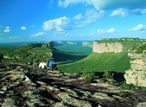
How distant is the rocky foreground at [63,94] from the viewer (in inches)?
1273

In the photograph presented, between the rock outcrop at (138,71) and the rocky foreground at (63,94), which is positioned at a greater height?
the rocky foreground at (63,94)

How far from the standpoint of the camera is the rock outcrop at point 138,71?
17738cm

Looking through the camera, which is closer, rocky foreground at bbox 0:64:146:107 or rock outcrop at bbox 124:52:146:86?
rocky foreground at bbox 0:64:146:107

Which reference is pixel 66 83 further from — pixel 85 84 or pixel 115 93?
pixel 115 93

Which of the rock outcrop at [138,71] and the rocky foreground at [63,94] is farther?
the rock outcrop at [138,71]

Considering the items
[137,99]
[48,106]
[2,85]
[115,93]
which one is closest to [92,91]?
[115,93]

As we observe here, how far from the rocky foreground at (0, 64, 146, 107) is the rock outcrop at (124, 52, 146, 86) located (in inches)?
5411

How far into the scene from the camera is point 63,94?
3544cm

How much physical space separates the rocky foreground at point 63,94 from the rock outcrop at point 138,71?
137428 millimetres

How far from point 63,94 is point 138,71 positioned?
154m

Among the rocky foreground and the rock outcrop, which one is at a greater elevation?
the rocky foreground

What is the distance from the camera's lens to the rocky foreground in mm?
32344

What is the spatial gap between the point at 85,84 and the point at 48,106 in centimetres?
1253

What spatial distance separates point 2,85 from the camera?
39.6 metres
